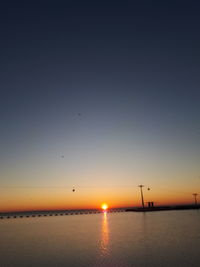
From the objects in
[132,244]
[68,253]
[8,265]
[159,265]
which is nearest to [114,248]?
[132,244]

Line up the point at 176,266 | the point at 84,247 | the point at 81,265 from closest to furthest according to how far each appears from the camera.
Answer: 1. the point at 176,266
2. the point at 81,265
3. the point at 84,247

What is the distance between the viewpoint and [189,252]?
112ft

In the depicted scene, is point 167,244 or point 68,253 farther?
point 167,244

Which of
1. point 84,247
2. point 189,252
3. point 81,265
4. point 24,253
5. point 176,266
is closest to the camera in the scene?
point 176,266

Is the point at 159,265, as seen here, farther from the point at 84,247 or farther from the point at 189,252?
the point at 84,247

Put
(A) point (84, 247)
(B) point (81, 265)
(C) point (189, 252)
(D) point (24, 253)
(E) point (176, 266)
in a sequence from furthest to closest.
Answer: (A) point (84, 247)
(D) point (24, 253)
(C) point (189, 252)
(B) point (81, 265)
(E) point (176, 266)

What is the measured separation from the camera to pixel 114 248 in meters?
39.3

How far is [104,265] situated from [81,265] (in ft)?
8.25

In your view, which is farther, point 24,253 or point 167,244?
point 167,244

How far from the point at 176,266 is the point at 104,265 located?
24.6 ft

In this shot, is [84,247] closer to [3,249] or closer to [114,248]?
[114,248]

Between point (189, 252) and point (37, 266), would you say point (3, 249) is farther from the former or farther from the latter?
point (189, 252)

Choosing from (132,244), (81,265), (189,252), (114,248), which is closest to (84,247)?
(114,248)

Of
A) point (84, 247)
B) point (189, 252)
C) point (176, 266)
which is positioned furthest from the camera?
point (84, 247)
